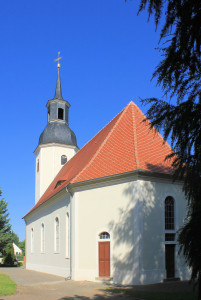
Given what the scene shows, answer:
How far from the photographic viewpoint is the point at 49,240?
2291 centimetres

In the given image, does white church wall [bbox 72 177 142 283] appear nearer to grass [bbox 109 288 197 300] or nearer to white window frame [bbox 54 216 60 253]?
grass [bbox 109 288 197 300]

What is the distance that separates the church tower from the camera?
29.6 m

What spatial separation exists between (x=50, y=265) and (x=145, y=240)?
996 cm

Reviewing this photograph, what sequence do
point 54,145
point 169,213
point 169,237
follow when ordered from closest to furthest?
1. point 169,237
2. point 169,213
3. point 54,145

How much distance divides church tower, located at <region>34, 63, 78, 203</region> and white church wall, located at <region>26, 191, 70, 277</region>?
3681 mm

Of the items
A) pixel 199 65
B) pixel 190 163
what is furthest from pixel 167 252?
pixel 199 65

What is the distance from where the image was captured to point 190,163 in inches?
256

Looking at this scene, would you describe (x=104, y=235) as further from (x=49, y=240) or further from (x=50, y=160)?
(x=50, y=160)

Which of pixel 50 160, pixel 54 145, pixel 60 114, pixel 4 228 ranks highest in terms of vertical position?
pixel 60 114

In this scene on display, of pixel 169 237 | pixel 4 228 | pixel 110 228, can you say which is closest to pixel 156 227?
pixel 169 237

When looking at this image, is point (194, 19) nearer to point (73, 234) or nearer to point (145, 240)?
point (145, 240)

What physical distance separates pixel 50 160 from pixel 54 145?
4.85 ft

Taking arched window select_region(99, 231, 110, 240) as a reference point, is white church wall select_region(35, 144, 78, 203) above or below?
above

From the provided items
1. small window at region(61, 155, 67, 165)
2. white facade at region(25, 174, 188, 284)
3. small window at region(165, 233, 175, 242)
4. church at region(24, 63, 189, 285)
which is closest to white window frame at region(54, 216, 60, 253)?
church at region(24, 63, 189, 285)
